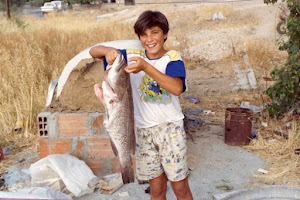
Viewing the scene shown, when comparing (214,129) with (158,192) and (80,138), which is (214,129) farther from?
(158,192)

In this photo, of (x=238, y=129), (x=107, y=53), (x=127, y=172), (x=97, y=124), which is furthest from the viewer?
(x=238, y=129)

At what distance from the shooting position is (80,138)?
4.15 m

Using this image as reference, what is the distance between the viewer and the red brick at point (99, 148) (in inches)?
163

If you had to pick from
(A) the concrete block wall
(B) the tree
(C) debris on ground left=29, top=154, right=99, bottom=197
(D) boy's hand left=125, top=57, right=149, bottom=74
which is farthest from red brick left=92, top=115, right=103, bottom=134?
(B) the tree

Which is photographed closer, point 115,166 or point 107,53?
point 107,53

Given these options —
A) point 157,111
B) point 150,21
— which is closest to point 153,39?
point 150,21

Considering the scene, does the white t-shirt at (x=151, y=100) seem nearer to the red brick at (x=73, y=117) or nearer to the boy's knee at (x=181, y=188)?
the boy's knee at (x=181, y=188)

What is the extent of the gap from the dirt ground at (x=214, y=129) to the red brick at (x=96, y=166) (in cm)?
40

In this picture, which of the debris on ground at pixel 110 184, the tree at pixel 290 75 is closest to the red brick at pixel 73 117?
the debris on ground at pixel 110 184

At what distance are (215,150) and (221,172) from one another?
0.64m

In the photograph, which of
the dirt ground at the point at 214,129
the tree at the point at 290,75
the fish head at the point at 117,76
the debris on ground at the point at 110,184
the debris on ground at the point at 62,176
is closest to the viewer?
the fish head at the point at 117,76

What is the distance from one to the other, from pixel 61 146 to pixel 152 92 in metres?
1.88

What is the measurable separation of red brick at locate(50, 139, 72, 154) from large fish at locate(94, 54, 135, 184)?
188 centimetres

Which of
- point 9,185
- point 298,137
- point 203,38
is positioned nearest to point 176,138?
point 9,185
